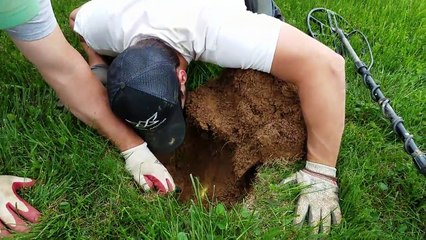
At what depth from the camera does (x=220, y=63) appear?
2.61 metres

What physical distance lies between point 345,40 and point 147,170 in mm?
1373

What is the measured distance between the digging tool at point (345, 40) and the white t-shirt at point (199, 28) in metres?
0.60

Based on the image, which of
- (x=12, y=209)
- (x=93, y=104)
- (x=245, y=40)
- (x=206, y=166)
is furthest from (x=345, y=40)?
(x=12, y=209)

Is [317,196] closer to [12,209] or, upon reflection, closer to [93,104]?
[93,104]

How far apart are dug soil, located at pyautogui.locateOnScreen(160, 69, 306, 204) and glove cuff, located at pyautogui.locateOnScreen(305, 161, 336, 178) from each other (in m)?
0.10

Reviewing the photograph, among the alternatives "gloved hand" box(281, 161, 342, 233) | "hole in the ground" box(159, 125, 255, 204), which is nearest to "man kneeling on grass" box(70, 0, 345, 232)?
"gloved hand" box(281, 161, 342, 233)

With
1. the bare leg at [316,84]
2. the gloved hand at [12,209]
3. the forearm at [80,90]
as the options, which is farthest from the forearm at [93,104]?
the bare leg at [316,84]

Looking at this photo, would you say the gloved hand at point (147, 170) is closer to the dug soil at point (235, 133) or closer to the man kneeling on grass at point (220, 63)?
the man kneeling on grass at point (220, 63)

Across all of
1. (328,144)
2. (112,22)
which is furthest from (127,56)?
(328,144)

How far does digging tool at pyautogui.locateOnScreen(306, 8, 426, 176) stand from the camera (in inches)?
105

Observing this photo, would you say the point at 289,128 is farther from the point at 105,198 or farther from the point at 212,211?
the point at 105,198

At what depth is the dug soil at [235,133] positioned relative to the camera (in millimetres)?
2623

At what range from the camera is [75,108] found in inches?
103

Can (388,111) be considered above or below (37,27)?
below
